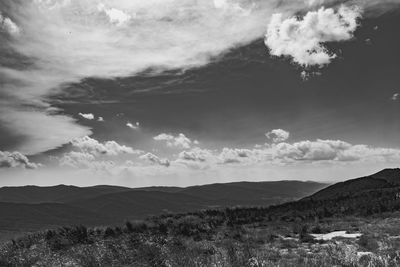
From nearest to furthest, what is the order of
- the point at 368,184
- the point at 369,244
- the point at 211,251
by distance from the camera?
1. the point at 211,251
2. the point at 369,244
3. the point at 368,184

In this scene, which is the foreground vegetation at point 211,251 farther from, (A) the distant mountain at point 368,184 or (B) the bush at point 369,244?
(A) the distant mountain at point 368,184

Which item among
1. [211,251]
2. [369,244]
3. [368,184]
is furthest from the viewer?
[368,184]

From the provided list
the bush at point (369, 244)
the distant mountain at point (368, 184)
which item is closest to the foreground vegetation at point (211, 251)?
the bush at point (369, 244)

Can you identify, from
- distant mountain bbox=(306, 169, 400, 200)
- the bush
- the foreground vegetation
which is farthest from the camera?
distant mountain bbox=(306, 169, 400, 200)

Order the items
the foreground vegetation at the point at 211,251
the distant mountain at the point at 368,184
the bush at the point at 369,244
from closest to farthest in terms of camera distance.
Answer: the foreground vegetation at the point at 211,251, the bush at the point at 369,244, the distant mountain at the point at 368,184

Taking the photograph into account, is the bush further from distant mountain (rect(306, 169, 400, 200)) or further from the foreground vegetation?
distant mountain (rect(306, 169, 400, 200))

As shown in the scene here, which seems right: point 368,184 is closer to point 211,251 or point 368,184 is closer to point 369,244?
point 369,244

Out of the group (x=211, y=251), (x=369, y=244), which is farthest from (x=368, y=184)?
(x=211, y=251)

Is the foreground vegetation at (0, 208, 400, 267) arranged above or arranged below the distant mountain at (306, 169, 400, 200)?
below

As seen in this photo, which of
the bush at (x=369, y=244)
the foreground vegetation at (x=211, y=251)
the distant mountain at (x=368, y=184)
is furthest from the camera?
the distant mountain at (x=368, y=184)

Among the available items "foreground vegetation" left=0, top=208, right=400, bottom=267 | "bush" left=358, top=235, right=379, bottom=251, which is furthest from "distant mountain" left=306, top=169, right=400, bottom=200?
"bush" left=358, top=235, right=379, bottom=251

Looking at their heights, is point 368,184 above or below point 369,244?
above

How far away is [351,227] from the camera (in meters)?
26.2

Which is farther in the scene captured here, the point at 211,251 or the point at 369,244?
the point at 369,244
